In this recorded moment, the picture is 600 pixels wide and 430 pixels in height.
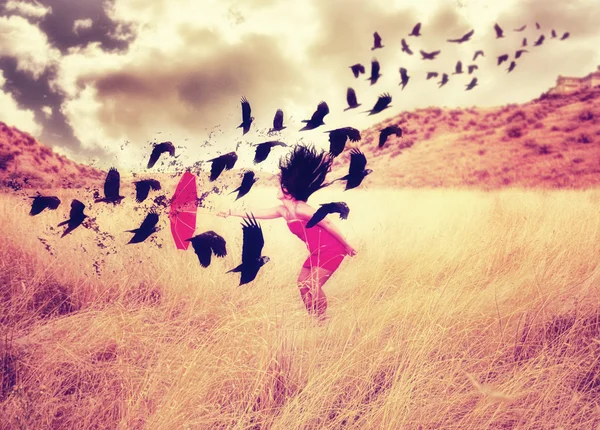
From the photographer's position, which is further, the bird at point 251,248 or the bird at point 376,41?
the bird at point 376,41

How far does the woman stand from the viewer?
7.25ft

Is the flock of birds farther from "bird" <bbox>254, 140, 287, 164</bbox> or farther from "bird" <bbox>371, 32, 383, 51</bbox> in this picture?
→ "bird" <bbox>371, 32, 383, 51</bbox>

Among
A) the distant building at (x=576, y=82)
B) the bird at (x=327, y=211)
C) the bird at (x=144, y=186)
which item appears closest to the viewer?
the bird at (x=327, y=211)

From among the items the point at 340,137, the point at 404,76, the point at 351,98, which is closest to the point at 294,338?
the point at 340,137

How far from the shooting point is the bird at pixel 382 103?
7.68 feet

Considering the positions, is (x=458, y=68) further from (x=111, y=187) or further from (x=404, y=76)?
(x=111, y=187)

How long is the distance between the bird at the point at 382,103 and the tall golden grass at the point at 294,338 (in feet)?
3.76

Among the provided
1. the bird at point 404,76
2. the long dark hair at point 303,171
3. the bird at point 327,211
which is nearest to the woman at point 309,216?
the long dark hair at point 303,171

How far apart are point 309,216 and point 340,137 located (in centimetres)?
48

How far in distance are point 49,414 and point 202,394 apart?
588mm

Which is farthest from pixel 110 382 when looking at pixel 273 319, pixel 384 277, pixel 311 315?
pixel 384 277

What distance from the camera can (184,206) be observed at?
114 inches

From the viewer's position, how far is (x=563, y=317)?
7.35 ft

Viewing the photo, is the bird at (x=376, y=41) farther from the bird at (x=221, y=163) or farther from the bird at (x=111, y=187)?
the bird at (x=111, y=187)
